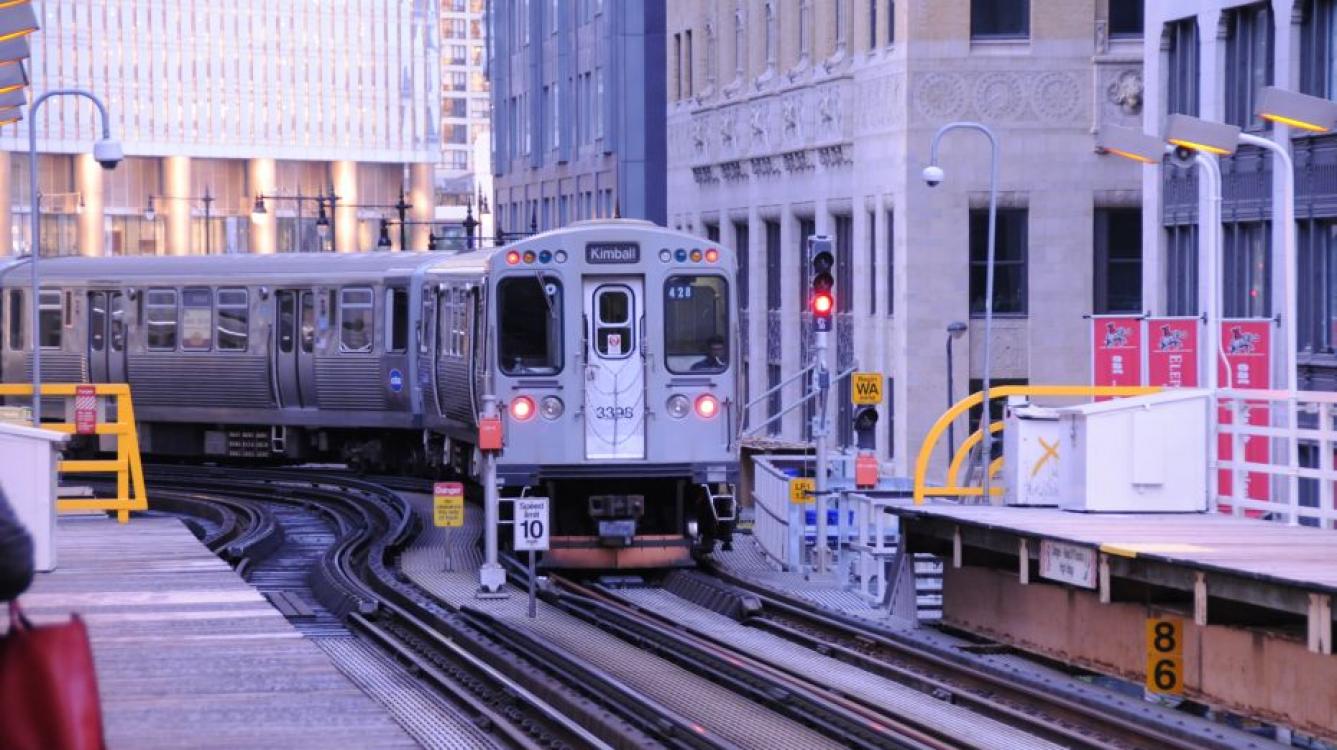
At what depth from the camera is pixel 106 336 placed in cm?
4081

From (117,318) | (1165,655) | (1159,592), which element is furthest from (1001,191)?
(1165,655)

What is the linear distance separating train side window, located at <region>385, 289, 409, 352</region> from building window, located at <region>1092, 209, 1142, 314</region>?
45.7ft

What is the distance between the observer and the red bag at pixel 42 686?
21.7 feet

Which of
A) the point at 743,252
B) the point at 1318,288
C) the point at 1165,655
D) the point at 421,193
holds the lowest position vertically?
the point at 1165,655

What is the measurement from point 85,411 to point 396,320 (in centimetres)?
1099

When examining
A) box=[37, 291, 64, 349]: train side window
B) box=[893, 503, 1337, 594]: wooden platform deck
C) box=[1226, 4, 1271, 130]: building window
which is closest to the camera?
box=[893, 503, 1337, 594]: wooden platform deck

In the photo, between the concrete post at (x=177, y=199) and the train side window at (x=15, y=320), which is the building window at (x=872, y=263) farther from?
the concrete post at (x=177, y=199)

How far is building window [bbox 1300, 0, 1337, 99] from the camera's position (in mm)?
31125

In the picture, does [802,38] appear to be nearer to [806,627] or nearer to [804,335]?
[804,335]

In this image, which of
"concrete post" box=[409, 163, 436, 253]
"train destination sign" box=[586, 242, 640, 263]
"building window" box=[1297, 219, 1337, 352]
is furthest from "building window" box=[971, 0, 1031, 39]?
"concrete post" box=[409, 163, 436, 253]

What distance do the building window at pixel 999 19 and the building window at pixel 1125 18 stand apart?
1.45 m

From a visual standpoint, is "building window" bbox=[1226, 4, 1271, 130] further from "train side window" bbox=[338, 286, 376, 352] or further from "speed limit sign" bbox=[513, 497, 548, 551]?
"speed limit sign" bbox=[513, 497, 548, 551]

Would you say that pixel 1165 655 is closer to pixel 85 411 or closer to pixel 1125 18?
pixel 85 411

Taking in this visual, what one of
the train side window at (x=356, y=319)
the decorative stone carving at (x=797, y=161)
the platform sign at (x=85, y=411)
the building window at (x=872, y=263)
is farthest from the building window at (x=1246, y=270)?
the decorative stone carving at (x=797, y=161)
